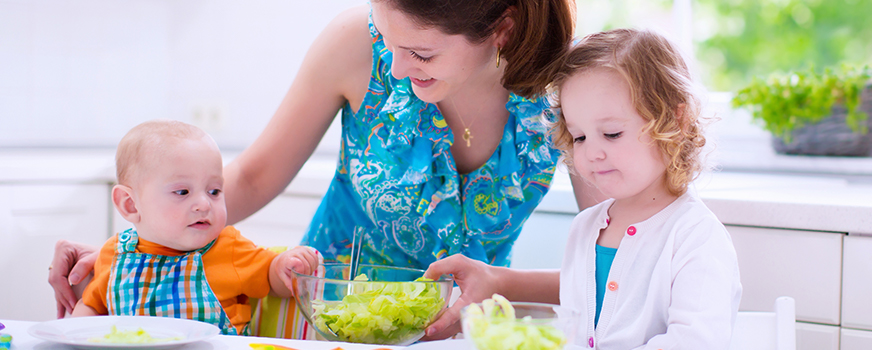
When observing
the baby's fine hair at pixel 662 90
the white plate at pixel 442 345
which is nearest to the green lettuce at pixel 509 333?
the white plate at pixel 442 345

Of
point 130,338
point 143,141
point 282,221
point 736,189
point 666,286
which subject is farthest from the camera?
point 282,221

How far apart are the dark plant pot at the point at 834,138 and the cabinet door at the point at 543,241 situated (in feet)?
2.48

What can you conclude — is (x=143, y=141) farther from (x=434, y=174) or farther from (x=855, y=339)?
(x=855, y=339)

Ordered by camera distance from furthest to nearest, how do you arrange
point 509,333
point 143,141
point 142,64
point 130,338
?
point 142,64
point 143,141
point 130,338
point 509,333

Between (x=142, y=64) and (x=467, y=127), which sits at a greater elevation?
(x=142, y=64)

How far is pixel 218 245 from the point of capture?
3.51ft

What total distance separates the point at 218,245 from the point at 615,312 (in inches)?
24.3

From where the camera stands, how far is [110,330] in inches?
30.1

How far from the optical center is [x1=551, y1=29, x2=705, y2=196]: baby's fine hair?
856 millimetres

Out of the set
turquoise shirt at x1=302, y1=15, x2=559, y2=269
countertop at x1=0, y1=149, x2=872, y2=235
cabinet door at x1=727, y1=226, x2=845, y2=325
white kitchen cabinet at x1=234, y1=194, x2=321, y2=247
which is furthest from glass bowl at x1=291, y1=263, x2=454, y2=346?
white kitchen cabinet at x1=234, y1=194, x2=321, y2=247

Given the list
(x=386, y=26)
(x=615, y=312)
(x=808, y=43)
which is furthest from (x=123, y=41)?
(x=808, y=43)

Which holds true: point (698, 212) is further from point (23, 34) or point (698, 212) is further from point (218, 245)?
point (23, 34)

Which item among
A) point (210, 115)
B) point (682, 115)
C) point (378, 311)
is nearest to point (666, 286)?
point (682, 115)

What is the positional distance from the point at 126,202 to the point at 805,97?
164cm
